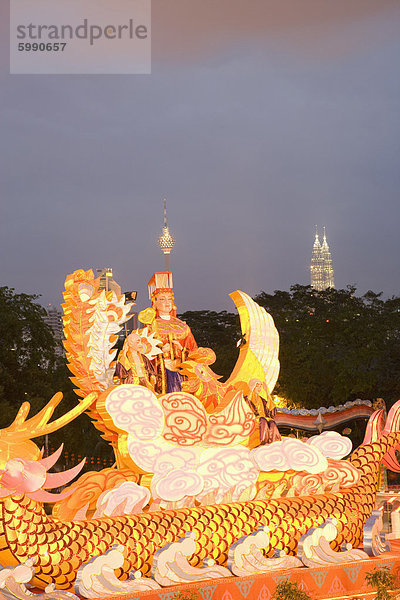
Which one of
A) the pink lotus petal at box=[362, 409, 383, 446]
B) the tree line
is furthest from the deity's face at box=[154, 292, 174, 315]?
the tree line

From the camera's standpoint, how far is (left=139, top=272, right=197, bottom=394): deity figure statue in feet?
34.1

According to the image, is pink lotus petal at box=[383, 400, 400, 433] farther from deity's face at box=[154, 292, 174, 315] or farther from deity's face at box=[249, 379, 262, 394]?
deity's face at box=[154, 292, 174, 315]

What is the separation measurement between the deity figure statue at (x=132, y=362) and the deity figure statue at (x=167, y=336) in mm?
372

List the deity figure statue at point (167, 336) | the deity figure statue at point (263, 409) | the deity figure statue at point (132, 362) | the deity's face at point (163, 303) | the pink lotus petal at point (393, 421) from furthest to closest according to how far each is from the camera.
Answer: the pink lotus petal at point (393, 421)
the deity's face at point (163, 303)
the deity figure statue at point (167, 336)
the deity figure statue at point (132, 362)
the deity figure statue at point (263, 409)

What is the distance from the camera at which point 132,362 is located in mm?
9898

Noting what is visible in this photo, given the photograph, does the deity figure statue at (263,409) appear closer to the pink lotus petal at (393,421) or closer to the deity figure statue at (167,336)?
the deity figure statue at (167,336)

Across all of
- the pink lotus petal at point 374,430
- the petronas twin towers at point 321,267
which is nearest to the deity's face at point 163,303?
the pink lotus petal at point 374,430

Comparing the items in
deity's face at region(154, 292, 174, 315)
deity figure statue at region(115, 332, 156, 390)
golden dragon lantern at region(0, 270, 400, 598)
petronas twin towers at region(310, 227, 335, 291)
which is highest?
petronas twin towers at region(310, 227, 335, 291)

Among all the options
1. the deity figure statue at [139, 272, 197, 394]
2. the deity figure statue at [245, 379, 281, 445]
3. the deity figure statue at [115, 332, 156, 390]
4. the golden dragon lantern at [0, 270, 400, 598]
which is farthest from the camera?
the deity figure statue at [139, 272, 197, 394]

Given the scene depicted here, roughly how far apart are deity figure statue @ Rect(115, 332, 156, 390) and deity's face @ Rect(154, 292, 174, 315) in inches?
26.8

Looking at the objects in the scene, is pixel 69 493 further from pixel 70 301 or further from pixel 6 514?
pixel 70 301

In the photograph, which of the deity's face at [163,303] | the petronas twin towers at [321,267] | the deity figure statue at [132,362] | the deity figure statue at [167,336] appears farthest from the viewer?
the petronas twin towers at [321,267]

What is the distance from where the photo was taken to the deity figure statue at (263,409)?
9.71 metres

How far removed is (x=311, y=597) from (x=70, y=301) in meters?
4.45
